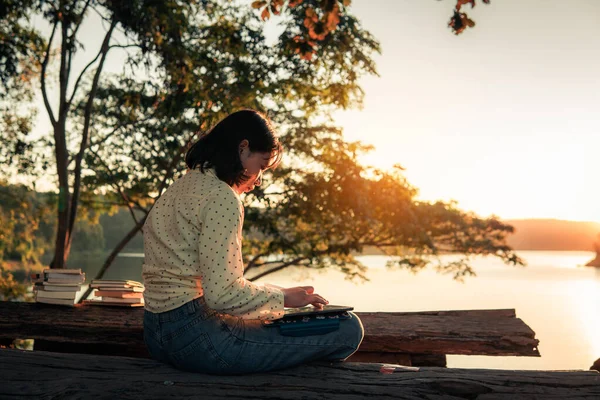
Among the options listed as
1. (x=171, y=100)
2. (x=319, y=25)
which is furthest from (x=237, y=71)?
(x=319, y=25)

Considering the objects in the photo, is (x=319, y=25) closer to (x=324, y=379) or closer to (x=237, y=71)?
(x=324, y=379)

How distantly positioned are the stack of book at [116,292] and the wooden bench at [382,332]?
0.08m

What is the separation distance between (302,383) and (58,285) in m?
2.61

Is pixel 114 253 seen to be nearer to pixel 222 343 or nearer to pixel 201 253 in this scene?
pixel 222 343

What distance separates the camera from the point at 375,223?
11.1 metres

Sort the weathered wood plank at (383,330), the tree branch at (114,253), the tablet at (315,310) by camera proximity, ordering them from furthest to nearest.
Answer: the tree branch at (114,253), the weathered wood plank at (383,330), the tablet at (315,310)

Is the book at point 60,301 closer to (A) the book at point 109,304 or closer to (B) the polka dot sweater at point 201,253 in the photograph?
(A) the book at point 109,304

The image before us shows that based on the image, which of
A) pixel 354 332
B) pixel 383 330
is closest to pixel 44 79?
pixel 383 330

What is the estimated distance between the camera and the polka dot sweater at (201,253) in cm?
244

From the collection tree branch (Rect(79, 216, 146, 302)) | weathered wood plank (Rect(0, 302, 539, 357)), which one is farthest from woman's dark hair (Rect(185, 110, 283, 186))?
tree branch (Rect(79, 216, 146, 302))

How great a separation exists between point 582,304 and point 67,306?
134ft

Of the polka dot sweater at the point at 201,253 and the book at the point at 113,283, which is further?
the book at the point at 113,283

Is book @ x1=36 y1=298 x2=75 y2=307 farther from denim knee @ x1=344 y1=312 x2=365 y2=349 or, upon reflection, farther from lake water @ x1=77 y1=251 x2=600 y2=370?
lake water @ x1=77 y1=251 x2=600 y2=370

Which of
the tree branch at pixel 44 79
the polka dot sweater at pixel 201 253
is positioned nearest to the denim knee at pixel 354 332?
the polka dot sweater at pixel 201 253
